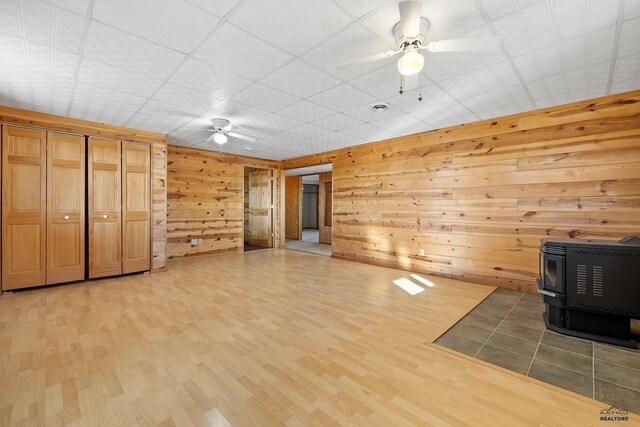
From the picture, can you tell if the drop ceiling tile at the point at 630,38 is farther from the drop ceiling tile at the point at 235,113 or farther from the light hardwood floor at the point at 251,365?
the drop ceiling tile at the point at 235,113

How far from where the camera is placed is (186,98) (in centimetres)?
331

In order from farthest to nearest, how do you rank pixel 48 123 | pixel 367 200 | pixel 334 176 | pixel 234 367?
1. pixel 334 176
2. pixel 367 200
3. pixel 48 123
4. pixel 234 367

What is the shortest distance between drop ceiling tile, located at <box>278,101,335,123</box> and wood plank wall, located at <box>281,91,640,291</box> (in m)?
1.96

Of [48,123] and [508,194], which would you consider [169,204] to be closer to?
[48,123]

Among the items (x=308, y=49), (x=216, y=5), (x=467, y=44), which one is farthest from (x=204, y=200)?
(x=467, y=44)

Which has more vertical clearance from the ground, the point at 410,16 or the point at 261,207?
the point at 410,16

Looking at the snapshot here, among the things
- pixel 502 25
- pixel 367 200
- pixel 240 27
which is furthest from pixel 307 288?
pixel 502 25

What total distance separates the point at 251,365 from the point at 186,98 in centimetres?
311

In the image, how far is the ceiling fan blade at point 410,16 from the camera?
166 cm

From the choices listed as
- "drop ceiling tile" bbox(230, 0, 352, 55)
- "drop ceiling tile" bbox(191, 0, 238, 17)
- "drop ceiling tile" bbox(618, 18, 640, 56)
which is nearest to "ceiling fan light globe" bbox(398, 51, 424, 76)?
"drop ceiling tile" bbox(230, 0, 352, 55)

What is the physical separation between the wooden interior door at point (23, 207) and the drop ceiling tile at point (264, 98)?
3.06m

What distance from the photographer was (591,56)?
237 cm

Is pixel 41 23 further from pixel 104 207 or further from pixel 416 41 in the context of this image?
pixel 104 207

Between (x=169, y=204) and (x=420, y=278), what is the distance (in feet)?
17.7
